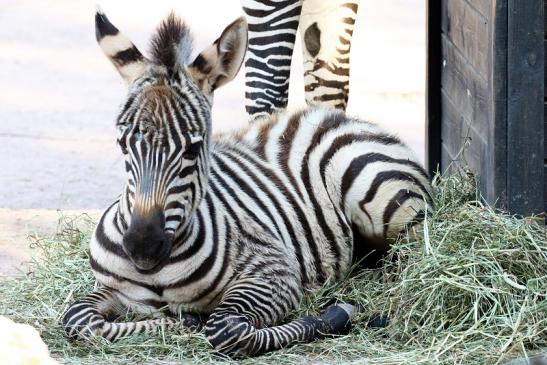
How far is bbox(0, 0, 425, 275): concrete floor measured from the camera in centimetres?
957

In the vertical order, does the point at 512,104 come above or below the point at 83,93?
above

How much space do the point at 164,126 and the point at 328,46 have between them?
219 centimetres

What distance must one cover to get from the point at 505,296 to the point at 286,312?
1088 mm

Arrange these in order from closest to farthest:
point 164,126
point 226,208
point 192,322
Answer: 1. point 164,126
2. point 192,322
3. point 226,208

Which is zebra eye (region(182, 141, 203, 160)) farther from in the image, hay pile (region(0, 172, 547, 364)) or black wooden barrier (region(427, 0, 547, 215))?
black wooden barrier (region(427, 0, 547, 215))

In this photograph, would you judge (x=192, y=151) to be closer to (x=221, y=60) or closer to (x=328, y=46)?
(x=221, y=60)

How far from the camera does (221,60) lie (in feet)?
20.1

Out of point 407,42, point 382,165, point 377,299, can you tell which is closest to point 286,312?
point 377,299

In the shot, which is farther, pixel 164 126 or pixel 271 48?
pixel 271 48

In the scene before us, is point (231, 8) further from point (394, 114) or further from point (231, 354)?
point (231, 354)

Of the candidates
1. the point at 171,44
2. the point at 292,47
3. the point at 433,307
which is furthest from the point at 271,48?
the point at 433,307

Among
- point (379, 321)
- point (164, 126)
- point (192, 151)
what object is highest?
point (164, 126)

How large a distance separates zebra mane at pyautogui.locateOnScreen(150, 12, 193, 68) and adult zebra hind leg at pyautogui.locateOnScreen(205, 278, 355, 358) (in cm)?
115

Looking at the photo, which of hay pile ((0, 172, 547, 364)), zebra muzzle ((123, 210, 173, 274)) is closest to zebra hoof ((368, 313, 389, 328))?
hay pile ((0, 172, 547, 364))
